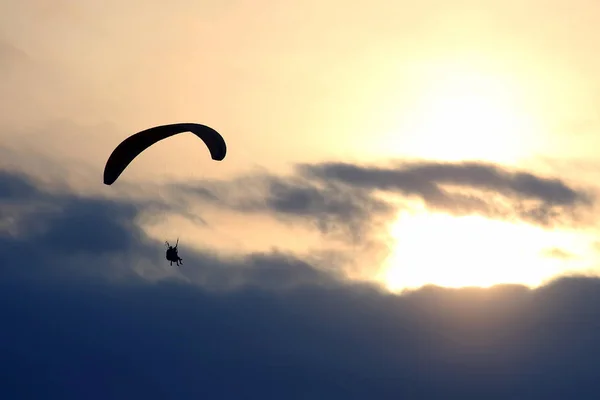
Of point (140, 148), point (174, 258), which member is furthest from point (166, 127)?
point (174, 258)

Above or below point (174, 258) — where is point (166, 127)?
above

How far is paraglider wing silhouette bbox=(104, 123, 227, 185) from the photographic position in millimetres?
40531

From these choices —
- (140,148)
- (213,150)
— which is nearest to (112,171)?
(140,148)

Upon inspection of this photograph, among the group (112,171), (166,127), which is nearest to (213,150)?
(166,127)

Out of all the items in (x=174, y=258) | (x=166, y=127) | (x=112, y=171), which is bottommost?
(x=174, y=258)

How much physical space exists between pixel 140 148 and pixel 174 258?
28.7 feet

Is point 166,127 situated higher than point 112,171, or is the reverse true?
point 166,127

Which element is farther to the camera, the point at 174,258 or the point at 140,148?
the point at 140,148

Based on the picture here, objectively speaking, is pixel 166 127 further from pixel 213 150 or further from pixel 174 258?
pixel 174 258

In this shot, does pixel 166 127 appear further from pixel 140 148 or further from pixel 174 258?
pixel 174 258

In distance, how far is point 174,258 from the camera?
1566 inches

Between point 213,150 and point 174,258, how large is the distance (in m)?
8.01

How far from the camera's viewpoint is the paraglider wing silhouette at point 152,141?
133 feet

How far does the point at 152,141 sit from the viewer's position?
4203 centimetres
